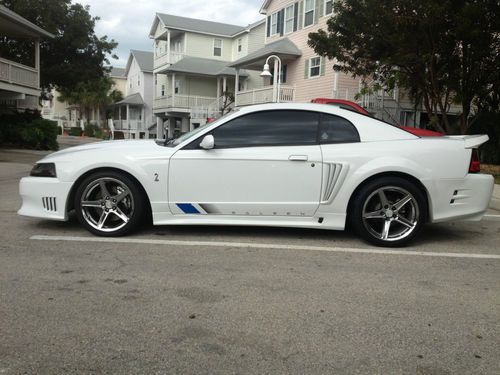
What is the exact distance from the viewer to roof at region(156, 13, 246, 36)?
124 feet

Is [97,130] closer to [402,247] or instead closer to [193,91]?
[193,91]

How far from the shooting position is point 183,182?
530 cm

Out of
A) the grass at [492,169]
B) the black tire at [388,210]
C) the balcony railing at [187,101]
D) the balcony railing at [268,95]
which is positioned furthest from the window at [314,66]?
the black tire at [388,210]

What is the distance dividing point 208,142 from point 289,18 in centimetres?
2427

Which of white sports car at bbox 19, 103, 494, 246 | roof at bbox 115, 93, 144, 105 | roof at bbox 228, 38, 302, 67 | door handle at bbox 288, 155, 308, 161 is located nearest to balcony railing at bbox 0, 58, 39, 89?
roof at bbox 228, 38, 302, 67

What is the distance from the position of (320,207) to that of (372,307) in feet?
5.93

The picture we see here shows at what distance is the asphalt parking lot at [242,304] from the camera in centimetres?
284

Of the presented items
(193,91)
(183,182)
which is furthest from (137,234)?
(193,91)

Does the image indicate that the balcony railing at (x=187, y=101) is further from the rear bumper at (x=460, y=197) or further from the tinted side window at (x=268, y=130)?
the rear bumper at (x=460, y=197)

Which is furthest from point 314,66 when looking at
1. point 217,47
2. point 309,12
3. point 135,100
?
point 135,100

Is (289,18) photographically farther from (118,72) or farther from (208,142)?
(118,72)

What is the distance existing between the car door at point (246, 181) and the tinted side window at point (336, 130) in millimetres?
222

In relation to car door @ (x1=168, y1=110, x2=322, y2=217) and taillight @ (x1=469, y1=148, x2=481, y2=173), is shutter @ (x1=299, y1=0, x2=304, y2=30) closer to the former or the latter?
taillight @ (x1=469, y1=148, x2=481, y2=173)

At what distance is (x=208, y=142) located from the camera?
17.1ft
